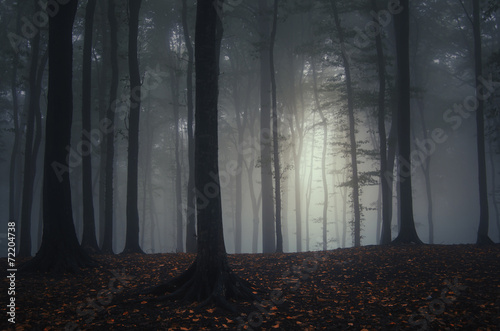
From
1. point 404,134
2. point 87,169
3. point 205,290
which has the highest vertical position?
point 404,134

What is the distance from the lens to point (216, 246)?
21.4ft

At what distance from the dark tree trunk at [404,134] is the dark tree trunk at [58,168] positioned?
11673 mm

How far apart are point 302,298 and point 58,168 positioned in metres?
7.13

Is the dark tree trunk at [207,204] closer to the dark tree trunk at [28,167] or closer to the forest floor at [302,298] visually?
the forest floor at [302,298]

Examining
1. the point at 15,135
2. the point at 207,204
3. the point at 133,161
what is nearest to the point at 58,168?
the point at 133,161

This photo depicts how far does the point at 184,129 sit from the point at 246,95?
7.34 metres

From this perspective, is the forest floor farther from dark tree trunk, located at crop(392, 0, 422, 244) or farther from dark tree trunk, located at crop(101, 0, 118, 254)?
dark tree trunk, located at crop(101, 0, 118, 254)

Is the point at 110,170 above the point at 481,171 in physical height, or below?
above

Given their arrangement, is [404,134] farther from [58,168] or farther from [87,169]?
[87,169]

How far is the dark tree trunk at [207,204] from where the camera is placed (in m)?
6.28

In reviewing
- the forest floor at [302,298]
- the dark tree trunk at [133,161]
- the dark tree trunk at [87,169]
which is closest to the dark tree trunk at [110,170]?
the dark tree trunk at [87,169]

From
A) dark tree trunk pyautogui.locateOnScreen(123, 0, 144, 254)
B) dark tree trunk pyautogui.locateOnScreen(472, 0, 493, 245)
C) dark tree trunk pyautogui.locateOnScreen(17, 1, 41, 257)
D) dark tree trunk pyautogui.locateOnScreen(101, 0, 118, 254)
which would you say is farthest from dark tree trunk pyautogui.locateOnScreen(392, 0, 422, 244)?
dark tree trunk pyautogui.locateOnScreen(17, 1, 41, 257)

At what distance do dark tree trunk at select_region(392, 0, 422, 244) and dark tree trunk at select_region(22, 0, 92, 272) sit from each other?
11.7 metres

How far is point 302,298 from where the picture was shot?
664cm
